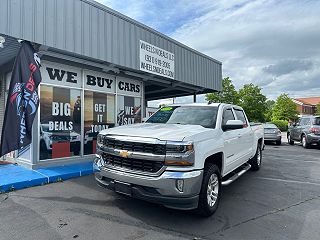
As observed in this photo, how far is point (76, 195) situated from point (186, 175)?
2.84 m

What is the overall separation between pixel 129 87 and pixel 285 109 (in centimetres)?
6329

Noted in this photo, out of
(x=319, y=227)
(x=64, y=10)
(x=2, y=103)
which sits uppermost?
(x=64, y=10)

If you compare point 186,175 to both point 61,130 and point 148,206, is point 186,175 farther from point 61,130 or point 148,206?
point 61,130

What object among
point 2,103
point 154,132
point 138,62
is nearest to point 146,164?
point 154,132

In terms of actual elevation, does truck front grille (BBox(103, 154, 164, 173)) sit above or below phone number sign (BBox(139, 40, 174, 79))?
below

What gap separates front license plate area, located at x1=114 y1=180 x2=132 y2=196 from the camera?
447 cm

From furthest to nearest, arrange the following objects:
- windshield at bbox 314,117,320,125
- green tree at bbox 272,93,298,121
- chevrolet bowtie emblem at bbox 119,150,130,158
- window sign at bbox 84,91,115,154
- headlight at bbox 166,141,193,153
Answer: green tree at bbox 272,93,298,121, windshield at bbox 314,117,320,125, window sign at bbox 84,91,115,154, chevrolet bowtie emblem at bbox 119,150,130,158, headlight at bbox 166,141,193,153

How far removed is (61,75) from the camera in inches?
345

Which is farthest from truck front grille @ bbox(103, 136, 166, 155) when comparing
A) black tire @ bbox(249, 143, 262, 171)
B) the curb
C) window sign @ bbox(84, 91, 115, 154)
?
black tire @ bbox(249, 143, 262, 171)

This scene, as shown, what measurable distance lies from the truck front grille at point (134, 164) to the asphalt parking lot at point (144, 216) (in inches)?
33.4

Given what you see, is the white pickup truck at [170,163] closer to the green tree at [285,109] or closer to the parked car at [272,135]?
the parked car at [272,135]

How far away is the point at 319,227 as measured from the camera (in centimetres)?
453

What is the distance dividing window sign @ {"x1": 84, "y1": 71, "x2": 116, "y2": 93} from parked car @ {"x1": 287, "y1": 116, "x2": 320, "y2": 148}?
11.9 metres

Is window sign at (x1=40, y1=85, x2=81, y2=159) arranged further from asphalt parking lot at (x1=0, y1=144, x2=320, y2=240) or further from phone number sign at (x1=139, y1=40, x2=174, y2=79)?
phone number sign at (x1=139, y1=40, x2=174, y2=79)
